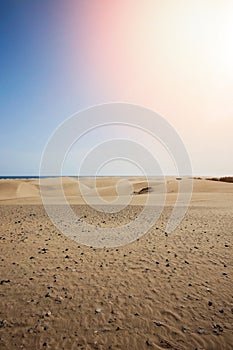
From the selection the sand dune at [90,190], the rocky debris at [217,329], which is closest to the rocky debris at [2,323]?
the rocky debris at [217,329]

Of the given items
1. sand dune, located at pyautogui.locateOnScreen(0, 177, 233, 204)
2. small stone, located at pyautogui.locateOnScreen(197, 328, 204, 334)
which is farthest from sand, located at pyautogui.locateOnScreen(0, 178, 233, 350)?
sand dune, located at pyautogui.locateOnScreen(0, 177, 233, 204)

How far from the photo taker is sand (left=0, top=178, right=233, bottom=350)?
481cm

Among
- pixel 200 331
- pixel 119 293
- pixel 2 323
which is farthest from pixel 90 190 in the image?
pixel 200 331

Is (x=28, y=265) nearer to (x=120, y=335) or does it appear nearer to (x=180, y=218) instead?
(x=120, y=335)

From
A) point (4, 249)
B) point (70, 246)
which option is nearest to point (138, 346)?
point (70, 246)

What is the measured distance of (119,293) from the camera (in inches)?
246

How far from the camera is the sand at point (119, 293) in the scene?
15.8 ft

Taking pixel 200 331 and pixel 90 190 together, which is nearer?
pixel 200 331

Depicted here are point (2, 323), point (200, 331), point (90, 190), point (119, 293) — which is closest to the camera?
point (200, 331)

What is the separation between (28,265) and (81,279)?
2.03 m

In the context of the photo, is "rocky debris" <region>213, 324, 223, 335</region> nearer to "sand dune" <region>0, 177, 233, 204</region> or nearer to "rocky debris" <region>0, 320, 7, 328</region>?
"rocky debris" <region>0, 320, 7, 328</region>

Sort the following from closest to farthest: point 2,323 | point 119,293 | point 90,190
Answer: point 2,323, point 119,293, point 90,190

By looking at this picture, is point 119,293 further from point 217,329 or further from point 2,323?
point 2,323

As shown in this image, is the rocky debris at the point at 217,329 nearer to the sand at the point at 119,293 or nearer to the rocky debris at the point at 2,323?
the sand at the point at 119,293
